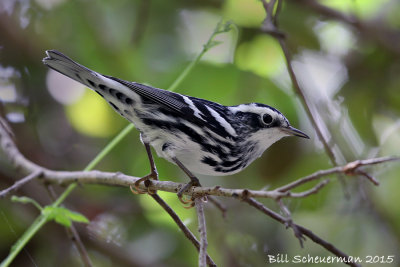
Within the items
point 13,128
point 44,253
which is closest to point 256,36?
point 13,128

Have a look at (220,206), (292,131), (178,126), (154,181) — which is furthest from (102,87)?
(292,131)

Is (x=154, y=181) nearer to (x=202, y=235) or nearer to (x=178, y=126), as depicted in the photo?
(x=178, y=126)

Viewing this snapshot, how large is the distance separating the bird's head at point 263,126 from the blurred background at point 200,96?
517 mm

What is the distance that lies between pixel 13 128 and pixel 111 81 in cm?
165

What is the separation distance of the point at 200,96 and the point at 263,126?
3.17ft

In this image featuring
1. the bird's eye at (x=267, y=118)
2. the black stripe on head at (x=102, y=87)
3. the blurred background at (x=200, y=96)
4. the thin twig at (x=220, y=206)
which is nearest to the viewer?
the black stripe on head at (x=102, y=87)

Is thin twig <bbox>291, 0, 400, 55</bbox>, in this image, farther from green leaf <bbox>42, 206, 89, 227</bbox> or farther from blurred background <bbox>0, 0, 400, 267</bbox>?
green leaf <bbox>42, 206, 89, 227</bbox>

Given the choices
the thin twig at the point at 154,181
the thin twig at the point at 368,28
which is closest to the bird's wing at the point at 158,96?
the thin twig at the point at 154,181

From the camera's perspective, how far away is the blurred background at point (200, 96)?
11.2 ft

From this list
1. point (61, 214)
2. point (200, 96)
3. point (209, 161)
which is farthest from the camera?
point (200, 96)

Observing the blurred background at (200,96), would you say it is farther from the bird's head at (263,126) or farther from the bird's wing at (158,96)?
the bird's wing at (158,96)

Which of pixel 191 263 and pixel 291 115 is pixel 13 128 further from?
pixel 291 115

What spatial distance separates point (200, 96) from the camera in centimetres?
358

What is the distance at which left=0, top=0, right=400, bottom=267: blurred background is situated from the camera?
11.2 ft
